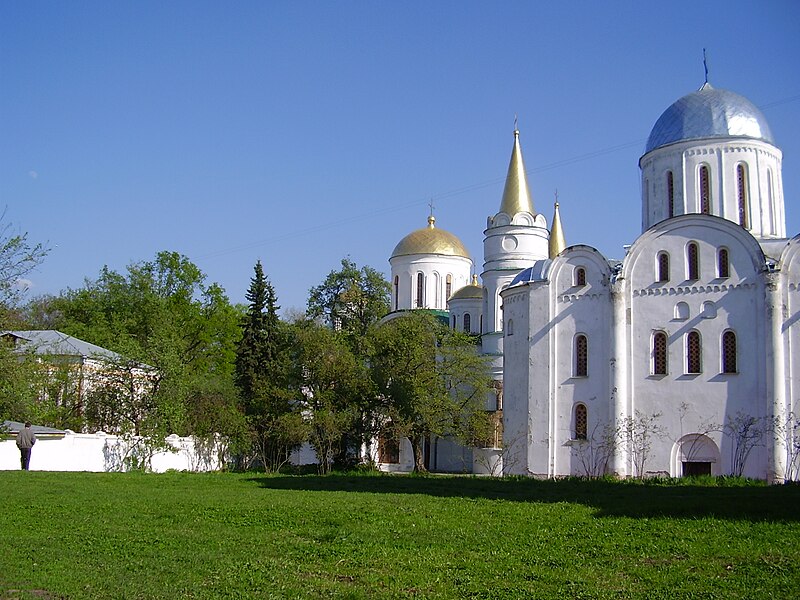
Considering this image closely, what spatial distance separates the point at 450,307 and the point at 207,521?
32.3 meters

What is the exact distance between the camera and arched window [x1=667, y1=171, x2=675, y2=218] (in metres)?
31.9

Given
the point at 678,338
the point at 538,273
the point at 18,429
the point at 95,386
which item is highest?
the point at 538,273

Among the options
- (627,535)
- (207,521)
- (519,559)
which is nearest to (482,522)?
(627,535)

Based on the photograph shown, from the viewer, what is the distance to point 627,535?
37.7ft

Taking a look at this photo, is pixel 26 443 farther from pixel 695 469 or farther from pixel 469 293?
pixel 469 293

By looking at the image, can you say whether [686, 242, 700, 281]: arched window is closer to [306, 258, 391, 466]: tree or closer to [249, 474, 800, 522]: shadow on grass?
[249, 474, 800, 522]: shadow on grass

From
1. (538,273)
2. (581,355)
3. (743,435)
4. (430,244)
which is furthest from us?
(430,244)

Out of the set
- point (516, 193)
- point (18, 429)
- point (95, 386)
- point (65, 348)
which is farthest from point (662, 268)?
point (65, 348)

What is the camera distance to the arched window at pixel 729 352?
2797cm

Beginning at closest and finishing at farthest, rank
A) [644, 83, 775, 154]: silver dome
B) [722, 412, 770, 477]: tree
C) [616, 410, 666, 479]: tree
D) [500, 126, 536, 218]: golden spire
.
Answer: [722, 412, 770, 477]: tree < [616, 410, 666, 479]: tree < [644, 83, 775, 154]: silver dome < [500, 126, 536, 218]: golden spire

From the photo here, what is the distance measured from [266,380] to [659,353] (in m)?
14.8

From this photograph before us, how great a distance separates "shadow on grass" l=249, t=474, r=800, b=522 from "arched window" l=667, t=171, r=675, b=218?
37.3 ft

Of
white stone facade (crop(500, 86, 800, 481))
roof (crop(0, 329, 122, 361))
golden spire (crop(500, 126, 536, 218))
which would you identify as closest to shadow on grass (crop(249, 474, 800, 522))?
white stone facade (crop(500, 86, 800, 481))

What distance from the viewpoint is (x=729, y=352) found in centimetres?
2809
